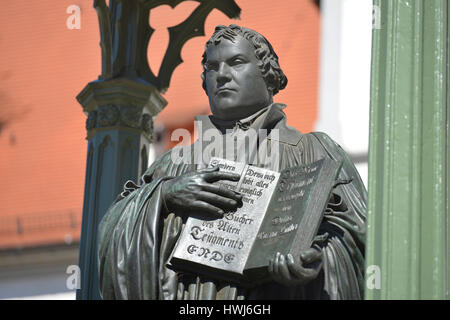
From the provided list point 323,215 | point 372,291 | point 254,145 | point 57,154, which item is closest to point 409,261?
point 372,291

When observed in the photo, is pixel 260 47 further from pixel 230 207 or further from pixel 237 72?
pixel 230 207

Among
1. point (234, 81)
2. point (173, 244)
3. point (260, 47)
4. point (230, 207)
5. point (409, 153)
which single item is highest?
point (260, 47)

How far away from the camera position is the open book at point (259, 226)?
6.98 metres

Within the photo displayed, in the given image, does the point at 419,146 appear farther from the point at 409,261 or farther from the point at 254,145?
the point at 254,145

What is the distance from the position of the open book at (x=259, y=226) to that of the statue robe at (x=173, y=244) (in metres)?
0.08

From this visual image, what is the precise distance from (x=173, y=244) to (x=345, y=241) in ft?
2.82

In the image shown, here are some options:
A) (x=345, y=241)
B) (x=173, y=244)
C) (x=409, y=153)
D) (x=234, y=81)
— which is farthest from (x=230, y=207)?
(x=409, y=153)

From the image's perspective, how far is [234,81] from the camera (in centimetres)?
781

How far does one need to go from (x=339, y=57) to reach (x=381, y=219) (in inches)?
700

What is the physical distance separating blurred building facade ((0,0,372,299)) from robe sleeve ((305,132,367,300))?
47.4 feet

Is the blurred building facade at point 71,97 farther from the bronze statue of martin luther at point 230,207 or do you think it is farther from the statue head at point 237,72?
the bronze statue of martin luther at point 230,207

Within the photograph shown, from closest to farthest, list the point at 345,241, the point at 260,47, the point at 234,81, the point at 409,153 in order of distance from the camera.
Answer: the point at 409,153 < the point at 345,241 < the point at 234,81 < the point at 260,47

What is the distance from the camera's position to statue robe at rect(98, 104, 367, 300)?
23.1 feet

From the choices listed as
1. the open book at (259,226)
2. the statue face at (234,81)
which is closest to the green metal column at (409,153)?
the open book at (259,226)
